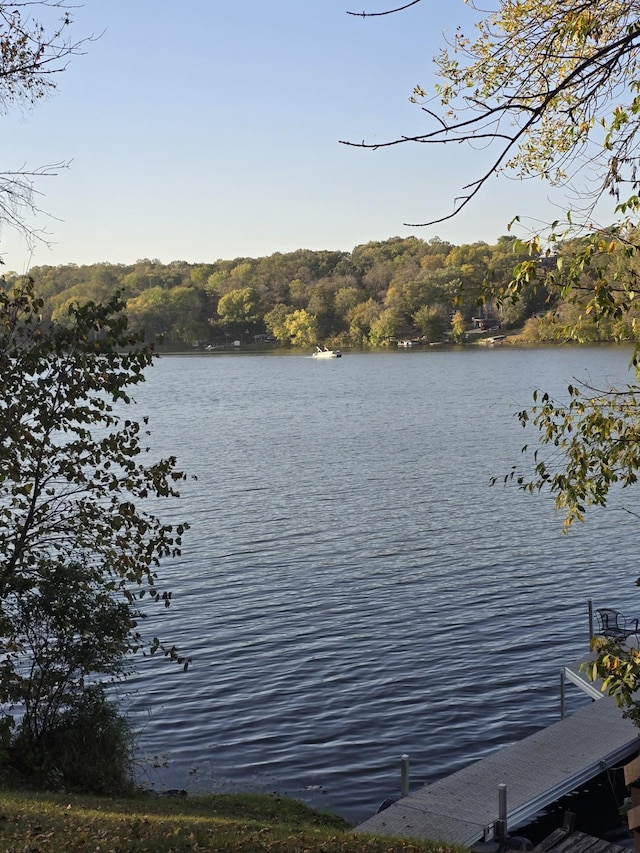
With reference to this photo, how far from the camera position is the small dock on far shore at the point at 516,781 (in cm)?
1305

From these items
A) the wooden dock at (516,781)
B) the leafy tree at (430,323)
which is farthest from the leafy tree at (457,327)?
the wooden dock at (516,781)

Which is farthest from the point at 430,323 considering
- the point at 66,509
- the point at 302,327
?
the point at 66,509

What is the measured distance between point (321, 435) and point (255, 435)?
5039 millimetres

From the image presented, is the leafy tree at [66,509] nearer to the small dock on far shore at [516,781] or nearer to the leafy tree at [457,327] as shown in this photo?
the small dock on far shore at [516,781]

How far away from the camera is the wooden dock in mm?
13055

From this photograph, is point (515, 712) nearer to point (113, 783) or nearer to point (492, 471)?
point (113, 783)

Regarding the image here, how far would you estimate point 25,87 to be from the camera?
1126cm

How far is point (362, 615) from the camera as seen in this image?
83.6 ft

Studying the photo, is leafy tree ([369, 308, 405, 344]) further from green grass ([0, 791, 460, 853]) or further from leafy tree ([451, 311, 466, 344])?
green grass ([0, 791, 460, 853])

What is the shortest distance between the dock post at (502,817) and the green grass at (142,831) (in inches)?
73.7

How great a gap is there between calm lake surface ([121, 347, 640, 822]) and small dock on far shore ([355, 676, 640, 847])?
1.40 meters

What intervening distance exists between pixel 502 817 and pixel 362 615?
12.5 meters

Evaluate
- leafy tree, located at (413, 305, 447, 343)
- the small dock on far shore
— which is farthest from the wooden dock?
leafy tree, located at (413, 305, 447, 343)

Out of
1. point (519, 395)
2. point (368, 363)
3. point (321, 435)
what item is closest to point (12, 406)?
point (321, 435)
